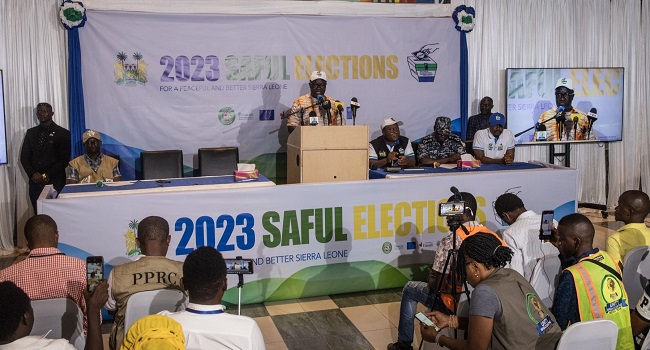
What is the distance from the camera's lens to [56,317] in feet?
11.3

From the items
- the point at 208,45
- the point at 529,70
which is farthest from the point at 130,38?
the point at 529,70

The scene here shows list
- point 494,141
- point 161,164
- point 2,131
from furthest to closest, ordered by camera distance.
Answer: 1. point 494,141
2. point 161,164
3. point 2,131

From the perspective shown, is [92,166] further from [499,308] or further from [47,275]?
[499,308]

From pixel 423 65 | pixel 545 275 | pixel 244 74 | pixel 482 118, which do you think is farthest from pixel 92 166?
pixel 482 118

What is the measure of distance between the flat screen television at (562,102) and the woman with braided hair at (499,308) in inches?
268

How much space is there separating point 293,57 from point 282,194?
3.32m

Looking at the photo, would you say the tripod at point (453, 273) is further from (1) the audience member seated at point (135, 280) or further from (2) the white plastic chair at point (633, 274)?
(1) the audience member seated at point (135, 280)

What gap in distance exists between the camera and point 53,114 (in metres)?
7.89

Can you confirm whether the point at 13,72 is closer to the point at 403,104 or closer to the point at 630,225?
the point at 403,104

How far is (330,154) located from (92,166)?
258 centimetres

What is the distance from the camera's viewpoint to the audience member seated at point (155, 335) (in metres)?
2.33

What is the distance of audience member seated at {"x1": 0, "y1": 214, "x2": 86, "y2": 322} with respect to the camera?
3707 mm

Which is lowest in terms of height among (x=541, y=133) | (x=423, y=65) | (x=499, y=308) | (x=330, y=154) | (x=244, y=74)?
(x=499, y=308)

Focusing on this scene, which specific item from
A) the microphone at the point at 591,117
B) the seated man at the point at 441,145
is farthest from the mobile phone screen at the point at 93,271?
the microphone at the point at 591,117
